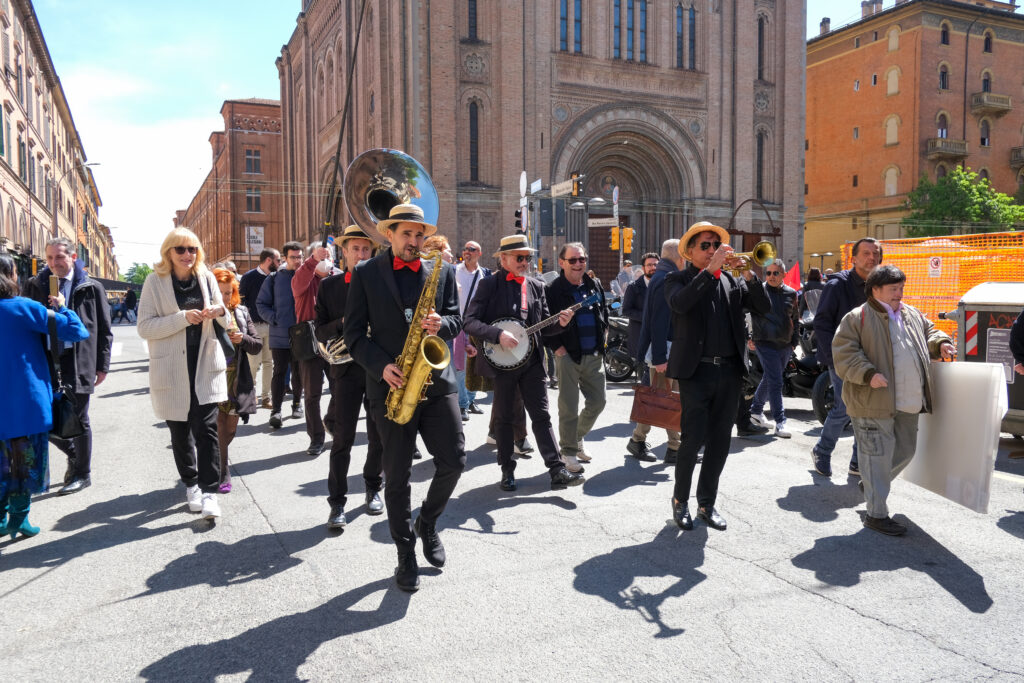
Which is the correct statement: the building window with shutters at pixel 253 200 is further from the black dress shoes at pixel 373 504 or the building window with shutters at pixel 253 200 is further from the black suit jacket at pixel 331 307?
the black dress shoes at pixel 373 504

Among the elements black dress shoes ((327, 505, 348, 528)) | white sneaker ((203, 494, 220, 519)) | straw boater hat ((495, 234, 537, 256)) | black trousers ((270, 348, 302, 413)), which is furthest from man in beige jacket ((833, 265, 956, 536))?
black trousers ((270, 348, 302, 413))

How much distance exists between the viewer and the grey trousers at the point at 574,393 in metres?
6.46

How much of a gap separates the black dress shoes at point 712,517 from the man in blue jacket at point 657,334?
3.78 feet

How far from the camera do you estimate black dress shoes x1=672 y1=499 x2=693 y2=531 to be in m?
4.85

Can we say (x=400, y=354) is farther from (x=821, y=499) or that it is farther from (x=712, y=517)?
(x=821, y=499)

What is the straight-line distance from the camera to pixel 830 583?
3988mm

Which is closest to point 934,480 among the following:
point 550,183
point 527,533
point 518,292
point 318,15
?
point 527,533

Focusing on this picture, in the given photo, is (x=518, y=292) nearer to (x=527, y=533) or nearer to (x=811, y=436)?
(x=527, y=533)

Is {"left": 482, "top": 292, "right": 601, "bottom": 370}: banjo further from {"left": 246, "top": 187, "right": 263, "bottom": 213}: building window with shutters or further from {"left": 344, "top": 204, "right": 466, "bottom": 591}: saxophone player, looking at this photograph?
{"left": 246, "top": 187, "right": 263, "bottom": 213}: building window with shutters

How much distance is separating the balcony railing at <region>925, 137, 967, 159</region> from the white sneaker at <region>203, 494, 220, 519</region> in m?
49.9

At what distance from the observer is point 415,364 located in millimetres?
3838

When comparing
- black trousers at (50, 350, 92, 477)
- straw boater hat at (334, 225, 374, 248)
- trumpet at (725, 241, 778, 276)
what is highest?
straw boater hat at (334, 225, 374, 248)

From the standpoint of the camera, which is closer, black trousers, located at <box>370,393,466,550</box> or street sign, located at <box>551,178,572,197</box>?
black trousers, located at <box>370,393,466,550</box>

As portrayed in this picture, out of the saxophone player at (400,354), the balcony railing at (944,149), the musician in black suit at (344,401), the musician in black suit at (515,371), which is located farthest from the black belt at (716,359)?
the balcony railing at (944,149)
